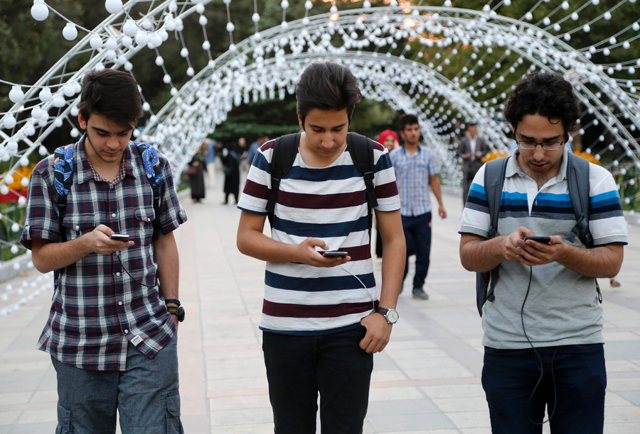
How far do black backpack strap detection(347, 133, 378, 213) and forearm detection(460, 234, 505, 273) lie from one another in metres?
0.35

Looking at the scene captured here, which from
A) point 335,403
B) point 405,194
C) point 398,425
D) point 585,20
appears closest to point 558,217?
point 335,403

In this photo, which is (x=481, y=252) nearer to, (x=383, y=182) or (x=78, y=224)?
(x=383, y=182)

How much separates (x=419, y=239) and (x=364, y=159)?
507 centimetres

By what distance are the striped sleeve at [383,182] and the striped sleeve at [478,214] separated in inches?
10.0

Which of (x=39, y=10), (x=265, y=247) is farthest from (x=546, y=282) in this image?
(x=39, y=10)

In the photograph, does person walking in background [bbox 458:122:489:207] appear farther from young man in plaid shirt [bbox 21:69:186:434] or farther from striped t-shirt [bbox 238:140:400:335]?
young man in plaid shirt [bbox 21:69:186:434]

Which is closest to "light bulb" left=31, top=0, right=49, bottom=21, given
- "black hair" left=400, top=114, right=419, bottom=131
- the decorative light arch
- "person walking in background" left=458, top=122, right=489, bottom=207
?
the decorative light arch

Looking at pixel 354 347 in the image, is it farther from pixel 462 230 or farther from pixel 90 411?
pixel 90 411

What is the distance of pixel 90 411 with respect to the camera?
2.54 meters

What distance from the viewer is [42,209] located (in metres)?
2.48

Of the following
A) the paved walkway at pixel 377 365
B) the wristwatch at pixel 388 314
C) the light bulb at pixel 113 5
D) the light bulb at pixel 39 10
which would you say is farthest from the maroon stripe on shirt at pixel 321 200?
the light bulb at pixel 113 5

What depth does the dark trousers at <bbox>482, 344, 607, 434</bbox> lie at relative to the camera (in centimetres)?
241

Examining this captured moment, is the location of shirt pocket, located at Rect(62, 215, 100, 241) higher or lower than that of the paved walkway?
higher

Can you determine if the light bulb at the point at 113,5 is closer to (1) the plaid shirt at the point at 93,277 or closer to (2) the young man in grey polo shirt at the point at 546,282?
(1) the plaid shirt at the point at 93,277
